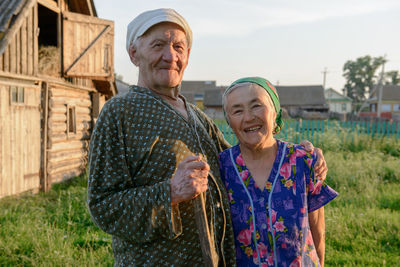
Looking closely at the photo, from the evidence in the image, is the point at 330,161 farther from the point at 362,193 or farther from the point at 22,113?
the point at 22,113

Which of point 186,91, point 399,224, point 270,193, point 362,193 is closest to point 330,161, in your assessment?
point 362,193

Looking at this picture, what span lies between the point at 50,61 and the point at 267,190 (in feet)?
28.0

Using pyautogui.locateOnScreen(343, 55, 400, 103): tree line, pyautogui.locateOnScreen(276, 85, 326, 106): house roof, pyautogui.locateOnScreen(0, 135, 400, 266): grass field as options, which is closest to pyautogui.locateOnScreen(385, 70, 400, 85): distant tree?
pyautogui.locateOnScreen(343, 55, 400, 103): tree line

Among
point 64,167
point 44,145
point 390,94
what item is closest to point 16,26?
point 44,145

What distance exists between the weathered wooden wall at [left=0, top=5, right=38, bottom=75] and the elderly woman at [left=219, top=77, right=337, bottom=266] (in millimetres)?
6765

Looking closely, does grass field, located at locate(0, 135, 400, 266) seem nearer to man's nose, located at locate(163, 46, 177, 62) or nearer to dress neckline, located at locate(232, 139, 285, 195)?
dress neckline, located at locate(232, 139, 285, 195)

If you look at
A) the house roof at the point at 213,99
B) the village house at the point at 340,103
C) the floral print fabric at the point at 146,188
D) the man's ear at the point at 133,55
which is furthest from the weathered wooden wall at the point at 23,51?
the village house at the point at 340,103

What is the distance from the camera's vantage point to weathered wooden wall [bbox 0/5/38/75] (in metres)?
7.43

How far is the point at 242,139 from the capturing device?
6.54 ft

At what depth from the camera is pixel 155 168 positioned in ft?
5.91

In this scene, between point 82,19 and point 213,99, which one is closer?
point 82,19

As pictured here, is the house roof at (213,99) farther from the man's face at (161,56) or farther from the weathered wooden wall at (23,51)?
the man's face at (161,56)

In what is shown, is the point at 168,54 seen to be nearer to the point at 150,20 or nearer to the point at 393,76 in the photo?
the point at 150,20

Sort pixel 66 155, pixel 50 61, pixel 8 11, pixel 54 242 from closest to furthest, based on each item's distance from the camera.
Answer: pixel 54 242, pixel 8 11, pixel 50 61, pixel 66 155
